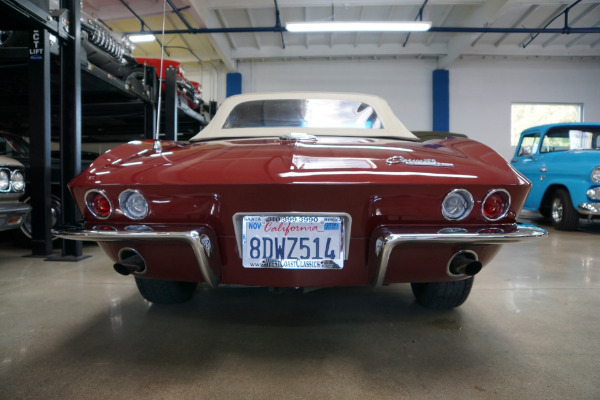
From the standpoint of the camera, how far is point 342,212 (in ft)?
4.07

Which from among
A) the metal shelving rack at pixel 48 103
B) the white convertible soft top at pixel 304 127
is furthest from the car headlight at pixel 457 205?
the metal shelving rack at pixel 48 103

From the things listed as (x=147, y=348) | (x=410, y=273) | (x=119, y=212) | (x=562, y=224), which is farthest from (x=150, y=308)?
(x=562, y=224)

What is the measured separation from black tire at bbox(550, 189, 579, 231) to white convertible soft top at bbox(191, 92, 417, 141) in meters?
4.03

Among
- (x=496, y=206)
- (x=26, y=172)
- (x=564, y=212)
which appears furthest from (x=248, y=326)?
(x=564, y=212)

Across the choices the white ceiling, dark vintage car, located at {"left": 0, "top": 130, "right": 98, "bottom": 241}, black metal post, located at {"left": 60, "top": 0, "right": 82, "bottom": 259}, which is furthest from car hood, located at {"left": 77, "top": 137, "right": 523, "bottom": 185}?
the white ceiling

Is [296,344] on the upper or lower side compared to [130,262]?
lower

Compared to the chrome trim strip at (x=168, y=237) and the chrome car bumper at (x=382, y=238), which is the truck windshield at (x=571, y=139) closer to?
the chrome car bumper at (x=382, y=238)

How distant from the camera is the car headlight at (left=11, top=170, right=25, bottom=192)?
9.09 ft

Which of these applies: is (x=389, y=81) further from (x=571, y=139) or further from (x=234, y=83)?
(x=571, y=139)

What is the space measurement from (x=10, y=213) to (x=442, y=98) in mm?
11076

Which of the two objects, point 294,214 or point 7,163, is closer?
point 294,214

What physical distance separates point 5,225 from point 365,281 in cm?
276

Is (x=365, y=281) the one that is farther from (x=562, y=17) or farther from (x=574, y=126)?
(x=562, y=17)

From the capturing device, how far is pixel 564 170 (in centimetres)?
483
